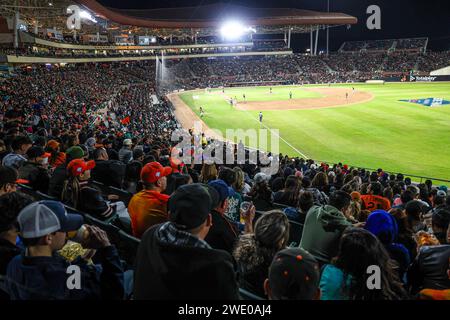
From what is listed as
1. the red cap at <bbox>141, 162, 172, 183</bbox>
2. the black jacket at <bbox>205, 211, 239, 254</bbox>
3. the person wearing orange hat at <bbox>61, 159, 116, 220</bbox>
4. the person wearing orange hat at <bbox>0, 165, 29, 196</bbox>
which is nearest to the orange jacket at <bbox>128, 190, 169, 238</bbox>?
the red cap at <bbox>141, 162, 172, 183</bbox>

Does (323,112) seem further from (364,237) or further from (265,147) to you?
(364,237)

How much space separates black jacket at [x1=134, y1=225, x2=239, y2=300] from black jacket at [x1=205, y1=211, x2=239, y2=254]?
5.00 ft

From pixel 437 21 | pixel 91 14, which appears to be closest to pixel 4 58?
pixel 91 14

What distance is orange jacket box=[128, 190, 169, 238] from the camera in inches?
192

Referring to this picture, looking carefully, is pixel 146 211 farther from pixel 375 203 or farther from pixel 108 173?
pixel 375 203

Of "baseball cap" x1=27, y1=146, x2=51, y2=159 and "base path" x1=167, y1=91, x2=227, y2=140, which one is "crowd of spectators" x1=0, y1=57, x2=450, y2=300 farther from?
"base path" x1=167, y1=91, x2=227, y2=140

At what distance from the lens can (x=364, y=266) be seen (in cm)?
320

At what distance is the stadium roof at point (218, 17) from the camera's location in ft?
235

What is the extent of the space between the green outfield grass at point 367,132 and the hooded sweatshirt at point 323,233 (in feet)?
57.5

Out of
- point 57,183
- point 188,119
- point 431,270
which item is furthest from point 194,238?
point 188,119

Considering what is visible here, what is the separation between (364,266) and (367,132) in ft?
94.8

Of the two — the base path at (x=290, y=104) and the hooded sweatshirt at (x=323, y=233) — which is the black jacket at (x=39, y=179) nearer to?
the hooded sweatshirt at (x=323, y=233)

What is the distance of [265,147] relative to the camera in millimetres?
27375
